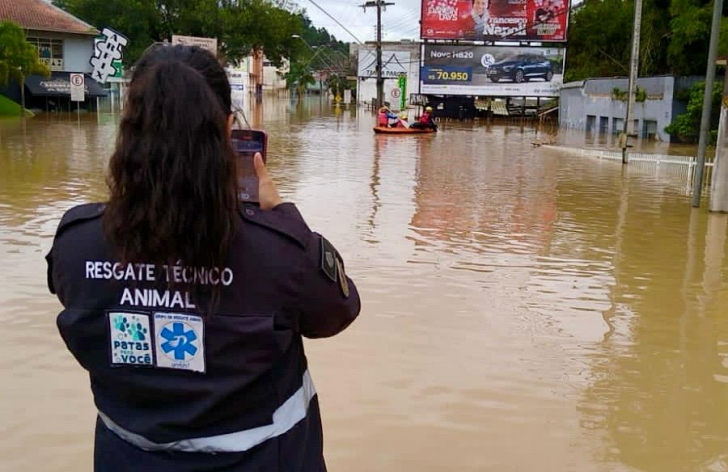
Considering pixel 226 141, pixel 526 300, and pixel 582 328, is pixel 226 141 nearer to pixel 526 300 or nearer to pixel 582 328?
pixel 582 328

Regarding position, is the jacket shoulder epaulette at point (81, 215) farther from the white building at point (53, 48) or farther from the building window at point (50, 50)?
the building window at point (50, 50)

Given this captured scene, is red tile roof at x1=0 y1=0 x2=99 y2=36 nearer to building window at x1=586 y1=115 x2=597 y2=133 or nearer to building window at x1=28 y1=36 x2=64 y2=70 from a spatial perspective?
building window at x1=28 y1=36 x2=64 y2=70

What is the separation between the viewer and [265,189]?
190 cm

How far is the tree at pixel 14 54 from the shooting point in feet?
116

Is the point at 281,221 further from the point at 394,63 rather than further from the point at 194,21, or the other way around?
the point at 394,63

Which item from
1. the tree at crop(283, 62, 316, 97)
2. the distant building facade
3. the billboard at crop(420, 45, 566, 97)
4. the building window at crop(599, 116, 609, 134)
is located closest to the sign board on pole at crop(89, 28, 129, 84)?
the billboard at crop(420, 45, 566, 97)

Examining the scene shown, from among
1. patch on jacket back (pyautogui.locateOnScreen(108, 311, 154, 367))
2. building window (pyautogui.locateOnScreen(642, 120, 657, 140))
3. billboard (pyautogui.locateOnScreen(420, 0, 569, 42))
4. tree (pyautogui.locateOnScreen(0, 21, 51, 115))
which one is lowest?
building window (pyautogui.locateOnScreen(642, 120, 657, 140))

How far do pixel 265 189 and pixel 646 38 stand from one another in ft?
120

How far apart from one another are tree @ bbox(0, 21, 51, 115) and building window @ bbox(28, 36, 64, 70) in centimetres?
650

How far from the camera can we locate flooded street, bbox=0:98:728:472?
171 inches

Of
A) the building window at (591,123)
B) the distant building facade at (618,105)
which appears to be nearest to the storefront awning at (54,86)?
the distant building facade at (618,105)

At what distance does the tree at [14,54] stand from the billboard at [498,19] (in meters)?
24.1

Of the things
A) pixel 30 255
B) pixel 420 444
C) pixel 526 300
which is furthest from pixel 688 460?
pixel 30 255

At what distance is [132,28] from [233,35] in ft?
21.7
